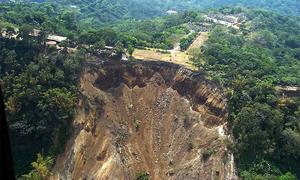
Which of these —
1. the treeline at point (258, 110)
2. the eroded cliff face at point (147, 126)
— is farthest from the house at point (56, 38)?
the treeline at point (258, 110)

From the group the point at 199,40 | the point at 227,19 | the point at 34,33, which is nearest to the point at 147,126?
the point at 34,33

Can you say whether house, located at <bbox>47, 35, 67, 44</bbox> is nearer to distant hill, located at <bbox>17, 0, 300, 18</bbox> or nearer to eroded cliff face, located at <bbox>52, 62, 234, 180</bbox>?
eroded cliff face, located at <bbox>52, 62, 234, 180</bbox>

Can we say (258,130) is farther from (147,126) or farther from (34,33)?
(34,33)

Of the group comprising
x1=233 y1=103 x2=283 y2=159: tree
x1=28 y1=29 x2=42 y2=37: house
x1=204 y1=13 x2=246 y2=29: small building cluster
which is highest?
x1=28 y1=29 x2=42 y2=37: house

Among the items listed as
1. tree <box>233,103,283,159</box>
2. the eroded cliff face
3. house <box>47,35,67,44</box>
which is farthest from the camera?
house <box>47,35,67,44</box>

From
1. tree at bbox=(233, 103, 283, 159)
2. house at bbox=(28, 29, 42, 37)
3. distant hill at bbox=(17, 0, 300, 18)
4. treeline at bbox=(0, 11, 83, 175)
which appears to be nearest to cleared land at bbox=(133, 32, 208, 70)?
treeline at bbox=(0, 11, 83, 175)

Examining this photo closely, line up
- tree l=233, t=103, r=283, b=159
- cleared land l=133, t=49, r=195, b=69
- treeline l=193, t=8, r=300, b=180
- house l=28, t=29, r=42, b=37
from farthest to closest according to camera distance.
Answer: cleared land l=133, t=49, r=195, b=69, house l=28, t=29, r=42, b=37, tree l=233, t=103, r=283, b=159, treeline l=193, t=8, r=300, b=180

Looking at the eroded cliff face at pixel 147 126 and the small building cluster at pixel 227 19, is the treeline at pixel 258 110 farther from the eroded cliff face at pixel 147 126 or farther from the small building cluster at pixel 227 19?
the small building cluster at pixel 227 19
